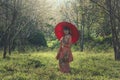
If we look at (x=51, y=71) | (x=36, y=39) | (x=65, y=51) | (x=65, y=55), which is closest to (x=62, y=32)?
(x=65, y=51)

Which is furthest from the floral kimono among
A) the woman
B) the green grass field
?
the green grass field

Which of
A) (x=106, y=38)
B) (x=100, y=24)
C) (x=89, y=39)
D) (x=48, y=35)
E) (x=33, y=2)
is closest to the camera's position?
(x=33, y=2)

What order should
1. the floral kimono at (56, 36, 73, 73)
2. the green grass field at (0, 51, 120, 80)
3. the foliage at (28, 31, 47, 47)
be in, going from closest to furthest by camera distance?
the green grass field at (0, 51, 120, 80) < the floral kimono at (56, 36, 73, 73) < the foliage at (28, 31, 47, 47)

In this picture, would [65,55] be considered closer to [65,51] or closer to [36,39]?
[65,51]

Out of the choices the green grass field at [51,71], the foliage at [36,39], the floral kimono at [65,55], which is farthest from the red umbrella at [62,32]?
the foliage at [36,39]

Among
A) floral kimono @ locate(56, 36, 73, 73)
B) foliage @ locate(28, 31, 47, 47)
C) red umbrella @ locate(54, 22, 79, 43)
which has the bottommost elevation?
foliage @ locate(28, 31, 47, 47)

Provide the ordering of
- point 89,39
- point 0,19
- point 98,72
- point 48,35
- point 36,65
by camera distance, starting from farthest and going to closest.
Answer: point 48,35 → point 89,39 → point 0,19 → point 36,65 → point 98,72

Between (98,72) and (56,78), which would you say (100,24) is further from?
(56,78)

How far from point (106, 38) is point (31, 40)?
35.2 feet

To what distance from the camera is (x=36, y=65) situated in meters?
17.9

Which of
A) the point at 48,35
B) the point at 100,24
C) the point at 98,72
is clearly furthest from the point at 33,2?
the point at 48,35

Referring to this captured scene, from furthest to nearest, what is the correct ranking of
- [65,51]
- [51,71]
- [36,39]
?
[36,39] < [51,71] < [65,51]

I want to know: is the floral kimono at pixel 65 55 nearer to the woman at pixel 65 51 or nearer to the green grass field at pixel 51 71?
the woman at pixel 65 51

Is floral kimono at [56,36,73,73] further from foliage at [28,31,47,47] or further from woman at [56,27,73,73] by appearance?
foliage at [28,31,47,47]
